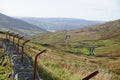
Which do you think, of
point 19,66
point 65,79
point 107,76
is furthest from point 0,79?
point 107,76

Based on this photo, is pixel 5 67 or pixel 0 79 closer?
pixel 0 79

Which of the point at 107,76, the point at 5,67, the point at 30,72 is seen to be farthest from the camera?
the point at 5,67

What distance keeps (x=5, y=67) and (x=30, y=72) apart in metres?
7.42

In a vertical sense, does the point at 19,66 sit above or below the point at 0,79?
above

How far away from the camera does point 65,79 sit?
16391 mm

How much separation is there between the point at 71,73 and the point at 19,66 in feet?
11.7

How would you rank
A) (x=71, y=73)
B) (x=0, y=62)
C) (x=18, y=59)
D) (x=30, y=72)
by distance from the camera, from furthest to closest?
(x=0, y=62) < (x=18, y=59) < (x=71, y=73) < (x=30, y=72)

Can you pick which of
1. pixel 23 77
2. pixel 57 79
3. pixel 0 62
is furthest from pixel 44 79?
pixel 0 62

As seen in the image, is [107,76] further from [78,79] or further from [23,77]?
[23,77]

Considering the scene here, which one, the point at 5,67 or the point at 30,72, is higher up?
the point at 30,72

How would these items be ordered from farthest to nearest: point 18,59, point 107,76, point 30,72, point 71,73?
1. point 18,59
2. point 71,73
3. point 107,76
4. point 30,72

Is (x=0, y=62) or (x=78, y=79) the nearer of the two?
(x=78, y=79)

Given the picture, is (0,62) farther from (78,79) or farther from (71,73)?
(78,79)

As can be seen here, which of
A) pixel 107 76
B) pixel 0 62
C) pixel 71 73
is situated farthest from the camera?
pixel 0 62
